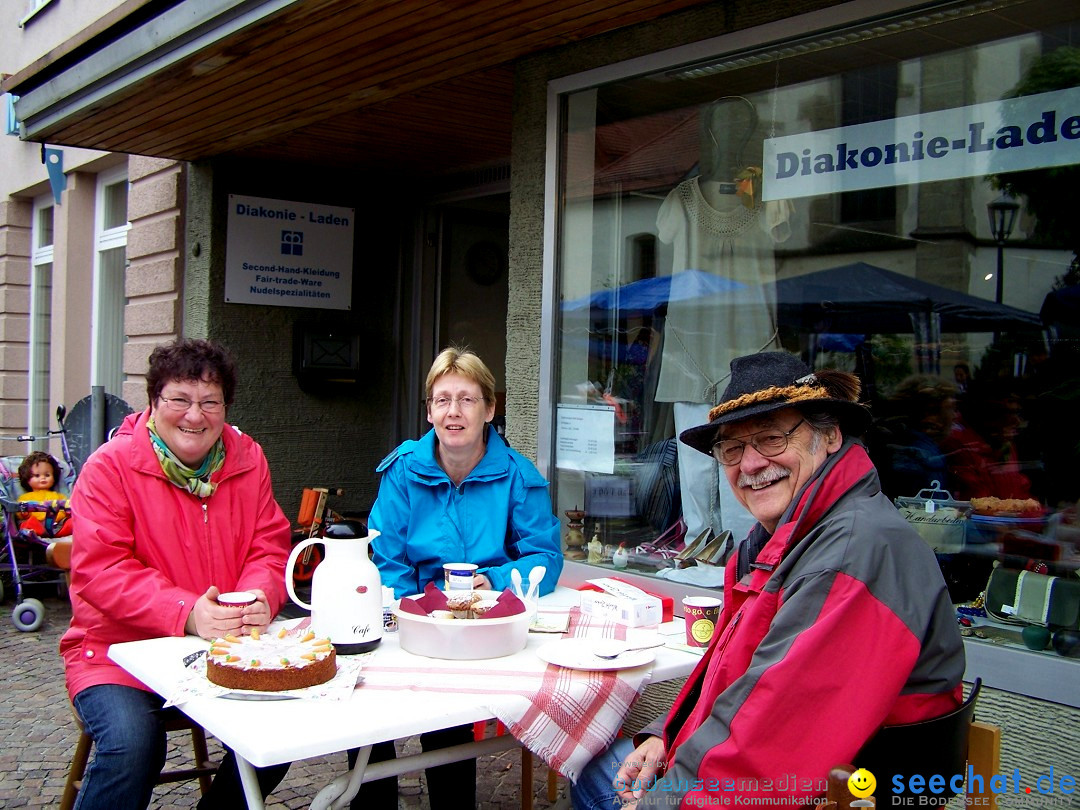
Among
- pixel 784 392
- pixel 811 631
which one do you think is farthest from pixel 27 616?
pixel 811 631

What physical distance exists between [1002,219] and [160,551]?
10.6 ft

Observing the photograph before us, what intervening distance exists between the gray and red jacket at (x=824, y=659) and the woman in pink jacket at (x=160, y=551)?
139 cm

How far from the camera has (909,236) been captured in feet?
13.4

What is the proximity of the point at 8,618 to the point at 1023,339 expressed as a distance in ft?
20.3

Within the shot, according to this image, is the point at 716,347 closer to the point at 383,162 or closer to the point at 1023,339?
the point at 1023,339

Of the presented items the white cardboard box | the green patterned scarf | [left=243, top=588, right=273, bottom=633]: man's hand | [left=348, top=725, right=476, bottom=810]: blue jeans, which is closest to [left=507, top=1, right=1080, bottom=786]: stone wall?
[left=348, top=725, right=476, bottom=810]: blue jeans

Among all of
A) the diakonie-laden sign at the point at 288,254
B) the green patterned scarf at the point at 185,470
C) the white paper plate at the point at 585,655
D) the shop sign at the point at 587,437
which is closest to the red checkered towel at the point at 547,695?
the white paper plate at the point at 585,655

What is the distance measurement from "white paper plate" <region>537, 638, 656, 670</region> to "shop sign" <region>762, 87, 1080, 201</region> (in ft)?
7.33

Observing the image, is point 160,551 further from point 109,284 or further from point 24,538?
point 109,284

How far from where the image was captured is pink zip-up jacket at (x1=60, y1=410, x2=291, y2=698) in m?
2.63

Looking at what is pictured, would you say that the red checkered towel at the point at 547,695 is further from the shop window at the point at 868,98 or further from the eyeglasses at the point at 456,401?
the shop window at the point at 868,98

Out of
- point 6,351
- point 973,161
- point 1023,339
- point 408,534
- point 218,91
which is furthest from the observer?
point 6,351

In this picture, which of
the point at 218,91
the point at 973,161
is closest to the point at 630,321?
the point at 973,161

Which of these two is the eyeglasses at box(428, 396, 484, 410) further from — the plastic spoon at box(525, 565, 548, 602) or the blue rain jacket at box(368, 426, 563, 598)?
the plastic spoon at box(525, 565, 548, 602)
